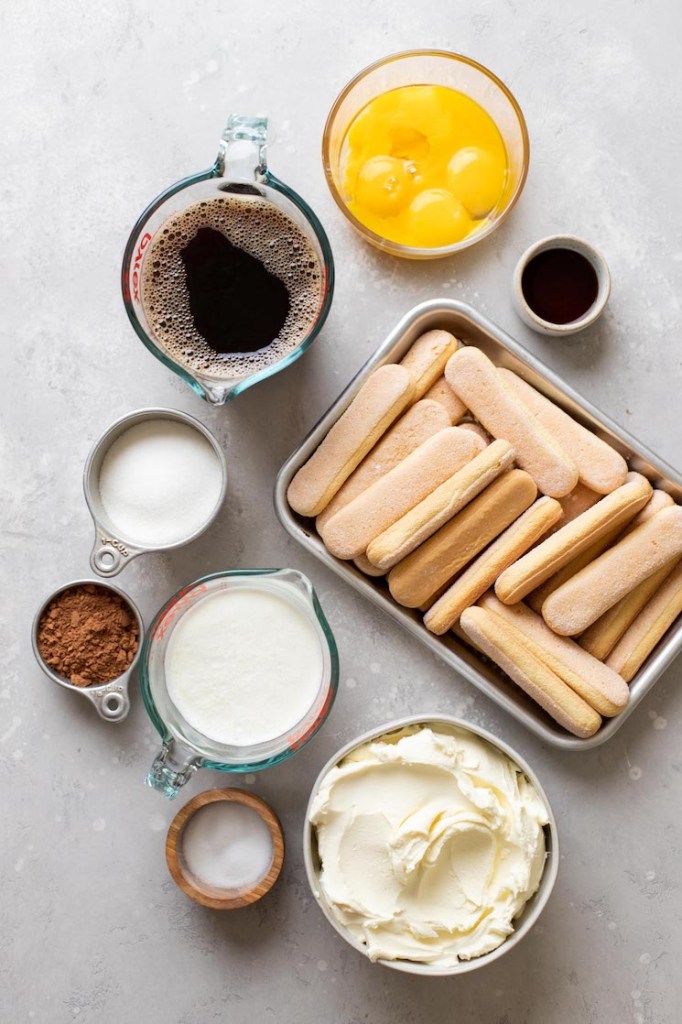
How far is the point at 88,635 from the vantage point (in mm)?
1189

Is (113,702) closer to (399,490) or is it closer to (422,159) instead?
(399,490)

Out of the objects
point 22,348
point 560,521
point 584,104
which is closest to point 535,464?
point 560,521

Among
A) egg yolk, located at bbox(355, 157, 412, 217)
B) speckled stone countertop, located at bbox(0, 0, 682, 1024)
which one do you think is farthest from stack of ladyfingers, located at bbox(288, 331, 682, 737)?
egg yolk, located at bbox(355, 157, 412, 217)

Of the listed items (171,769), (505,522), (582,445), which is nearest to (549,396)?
(582,445)

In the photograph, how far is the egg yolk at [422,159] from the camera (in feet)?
4.05

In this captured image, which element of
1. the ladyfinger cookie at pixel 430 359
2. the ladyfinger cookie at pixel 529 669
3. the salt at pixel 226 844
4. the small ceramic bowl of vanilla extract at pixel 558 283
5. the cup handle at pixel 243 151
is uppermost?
the small ceramic bowl of vanilla extract at pixel 558 283

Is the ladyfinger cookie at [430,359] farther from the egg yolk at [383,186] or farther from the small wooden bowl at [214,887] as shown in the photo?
the small wooden bowl at [214,887]

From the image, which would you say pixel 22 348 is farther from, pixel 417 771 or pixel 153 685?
pixel 417 771

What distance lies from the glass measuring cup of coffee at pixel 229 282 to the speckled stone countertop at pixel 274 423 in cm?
12

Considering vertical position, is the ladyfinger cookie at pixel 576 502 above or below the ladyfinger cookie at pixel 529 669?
above

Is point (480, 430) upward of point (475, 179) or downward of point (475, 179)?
downward

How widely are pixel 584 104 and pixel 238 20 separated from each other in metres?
0.52

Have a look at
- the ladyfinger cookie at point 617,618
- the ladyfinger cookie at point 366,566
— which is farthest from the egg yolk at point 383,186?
the ladyfinger cookie at point 617,618

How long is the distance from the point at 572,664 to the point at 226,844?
542mm
